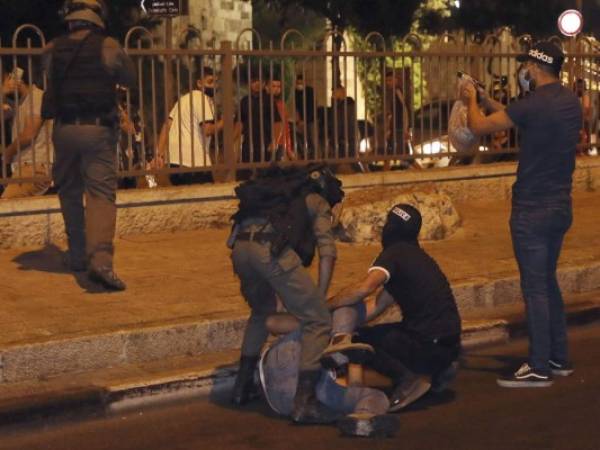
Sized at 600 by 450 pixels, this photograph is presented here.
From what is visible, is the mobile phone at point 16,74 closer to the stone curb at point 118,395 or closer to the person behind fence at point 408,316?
the stone curb at point 118,395

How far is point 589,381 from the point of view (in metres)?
7.90

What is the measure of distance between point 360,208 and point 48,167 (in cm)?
257

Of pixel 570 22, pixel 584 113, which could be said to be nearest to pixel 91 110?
pixel 584 113

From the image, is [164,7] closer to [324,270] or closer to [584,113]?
[584,113]

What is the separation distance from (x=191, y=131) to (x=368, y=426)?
19.2 feet

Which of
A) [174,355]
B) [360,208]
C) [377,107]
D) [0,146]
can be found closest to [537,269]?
[174,355]

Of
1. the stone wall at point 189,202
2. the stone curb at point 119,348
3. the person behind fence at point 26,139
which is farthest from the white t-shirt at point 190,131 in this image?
the stone curb at point 119,348

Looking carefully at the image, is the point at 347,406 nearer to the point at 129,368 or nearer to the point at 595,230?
the point at 129,368

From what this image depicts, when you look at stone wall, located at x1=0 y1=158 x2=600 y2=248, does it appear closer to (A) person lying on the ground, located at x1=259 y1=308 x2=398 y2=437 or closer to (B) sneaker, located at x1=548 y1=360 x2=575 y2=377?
(A) person lying on the ground, located at x1=259 y1=308 x2=398 y2=437

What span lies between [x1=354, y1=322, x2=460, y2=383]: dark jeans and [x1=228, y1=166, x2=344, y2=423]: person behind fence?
414 millimetres

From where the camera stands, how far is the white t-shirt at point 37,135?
1103 centimetres

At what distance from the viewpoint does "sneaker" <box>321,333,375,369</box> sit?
23.0 feet

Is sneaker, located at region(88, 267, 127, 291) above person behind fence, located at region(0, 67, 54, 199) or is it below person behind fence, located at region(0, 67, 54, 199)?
below

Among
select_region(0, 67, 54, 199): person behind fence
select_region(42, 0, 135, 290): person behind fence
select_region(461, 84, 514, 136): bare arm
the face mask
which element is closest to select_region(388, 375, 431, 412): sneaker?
select_region(461, 84, 514, 136): bare arm
